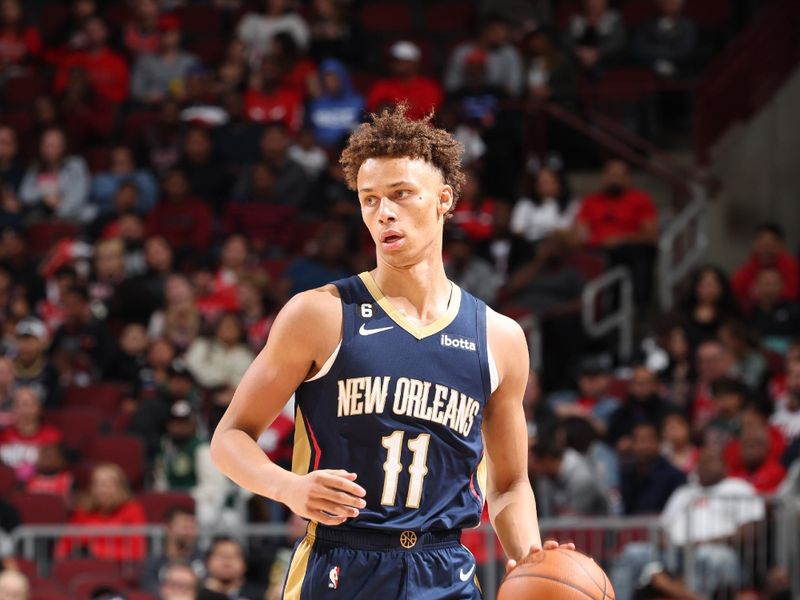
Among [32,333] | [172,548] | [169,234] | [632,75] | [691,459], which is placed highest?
[632,75]

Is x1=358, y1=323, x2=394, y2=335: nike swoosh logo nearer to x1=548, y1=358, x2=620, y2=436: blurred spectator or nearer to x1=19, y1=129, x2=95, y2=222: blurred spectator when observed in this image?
x1=548, y1=358, x2=620, y2=436: blurred spectator

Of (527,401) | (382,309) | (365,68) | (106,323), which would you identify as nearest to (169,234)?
(106,323)

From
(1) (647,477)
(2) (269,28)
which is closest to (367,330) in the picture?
(1) (647,477)

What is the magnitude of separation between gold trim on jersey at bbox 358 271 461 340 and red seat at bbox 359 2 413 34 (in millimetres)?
12833

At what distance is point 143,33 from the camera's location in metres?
17.0

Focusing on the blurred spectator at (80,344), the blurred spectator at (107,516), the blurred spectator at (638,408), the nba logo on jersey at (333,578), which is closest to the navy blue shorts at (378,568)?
the nba logo on jersey at (333,578)

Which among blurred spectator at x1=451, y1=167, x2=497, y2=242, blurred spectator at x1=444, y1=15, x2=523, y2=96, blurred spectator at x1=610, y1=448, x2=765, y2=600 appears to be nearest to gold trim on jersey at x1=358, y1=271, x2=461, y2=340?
blurred spectator at x1=610, y1=448, x2=765, y2=600

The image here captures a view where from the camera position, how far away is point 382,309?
4520 millimetres

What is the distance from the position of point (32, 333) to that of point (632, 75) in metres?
6.38

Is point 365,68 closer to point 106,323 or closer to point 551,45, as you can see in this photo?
point 551,45

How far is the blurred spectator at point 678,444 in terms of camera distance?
431 inches

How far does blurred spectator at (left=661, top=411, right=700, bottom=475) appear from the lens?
10953mm

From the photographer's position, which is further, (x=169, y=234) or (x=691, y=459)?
(x=169, y=234)

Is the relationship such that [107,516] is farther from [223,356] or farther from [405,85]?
[405,85]
